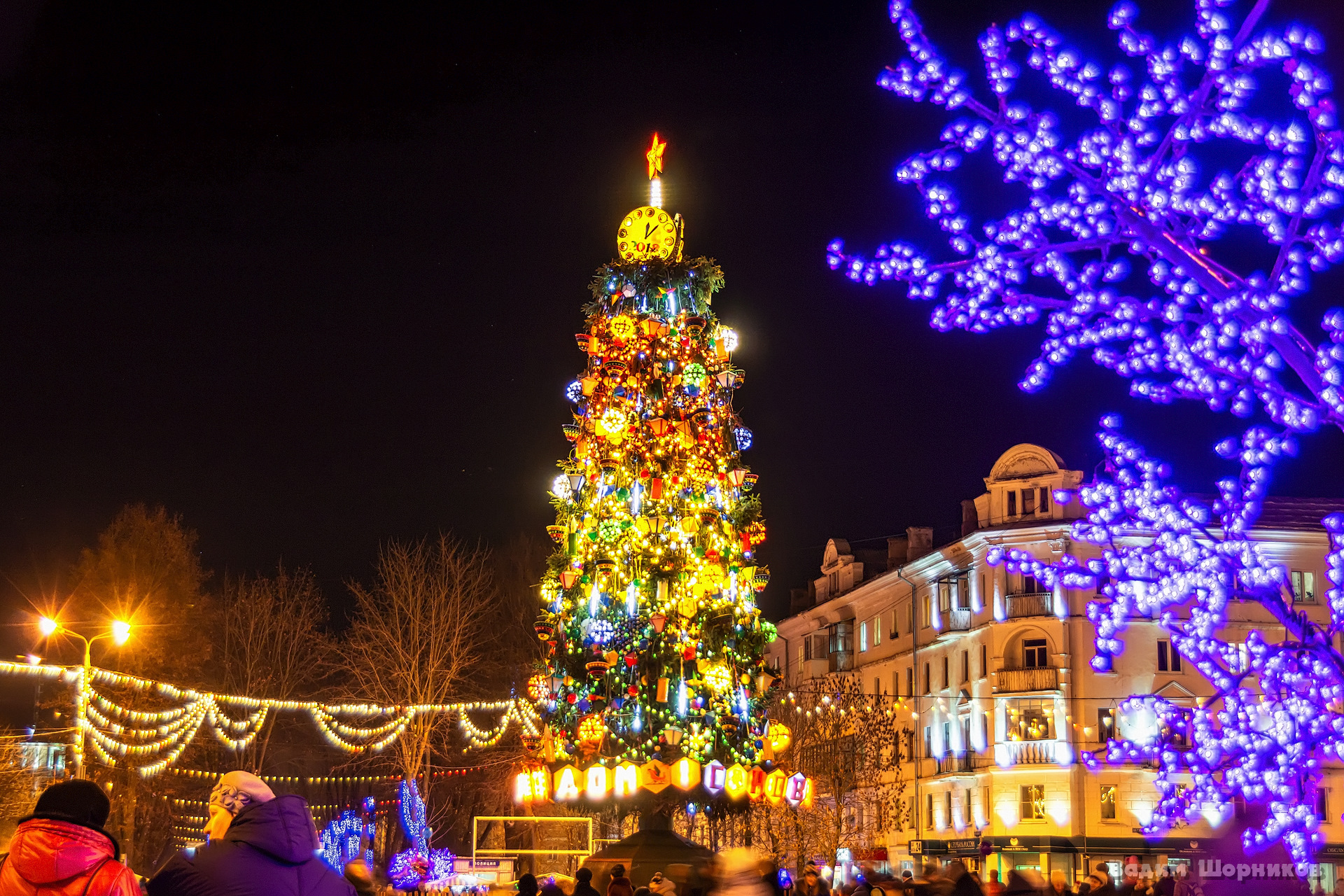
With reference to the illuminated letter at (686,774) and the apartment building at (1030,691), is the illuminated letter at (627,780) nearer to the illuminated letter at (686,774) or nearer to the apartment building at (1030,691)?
the illuminated letter at (686,774)

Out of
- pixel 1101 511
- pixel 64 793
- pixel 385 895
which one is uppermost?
pixel 1101 511

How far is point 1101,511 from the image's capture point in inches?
499

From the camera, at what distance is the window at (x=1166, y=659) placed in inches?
1741

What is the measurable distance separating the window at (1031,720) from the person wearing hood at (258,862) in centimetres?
4171

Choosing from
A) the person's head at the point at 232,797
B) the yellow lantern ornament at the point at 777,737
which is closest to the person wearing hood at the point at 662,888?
the person's head at the point at 232,797

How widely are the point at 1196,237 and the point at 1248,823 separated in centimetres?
1088

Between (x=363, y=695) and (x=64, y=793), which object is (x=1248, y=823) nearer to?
(x=64, y=793)

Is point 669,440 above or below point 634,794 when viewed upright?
above

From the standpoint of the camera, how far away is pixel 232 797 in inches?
190

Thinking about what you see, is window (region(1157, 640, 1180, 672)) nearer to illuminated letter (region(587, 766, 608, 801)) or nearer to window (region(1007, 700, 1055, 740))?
window (region(1007, 700, 1055, 740))

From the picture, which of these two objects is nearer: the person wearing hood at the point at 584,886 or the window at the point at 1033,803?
the person wearing hood at the point at 584,886

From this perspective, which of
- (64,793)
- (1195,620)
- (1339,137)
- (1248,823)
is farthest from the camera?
(1248,823)

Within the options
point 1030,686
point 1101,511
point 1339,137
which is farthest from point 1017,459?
point 1339,137

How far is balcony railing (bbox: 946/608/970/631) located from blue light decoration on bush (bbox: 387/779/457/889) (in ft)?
67.3
